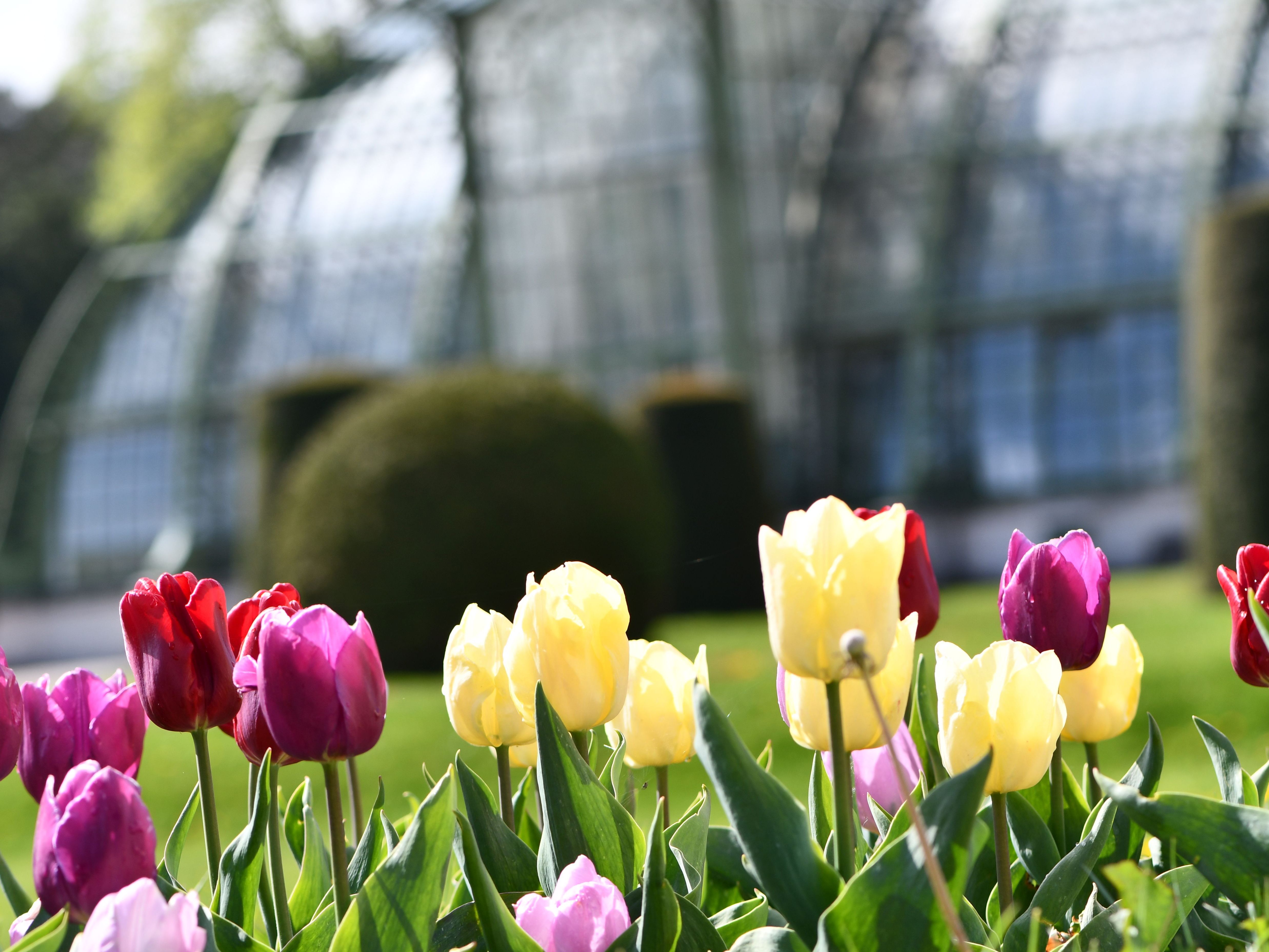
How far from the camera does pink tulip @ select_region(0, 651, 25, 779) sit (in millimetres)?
1213

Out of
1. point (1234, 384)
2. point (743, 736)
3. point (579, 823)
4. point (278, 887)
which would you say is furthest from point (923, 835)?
point (1234, 384)

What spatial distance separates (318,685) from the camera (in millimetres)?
1113

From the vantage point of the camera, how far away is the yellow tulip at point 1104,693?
1346 mm

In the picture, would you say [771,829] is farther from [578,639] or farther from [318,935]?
[318,935]

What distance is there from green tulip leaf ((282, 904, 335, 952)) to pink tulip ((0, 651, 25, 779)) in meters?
0.30

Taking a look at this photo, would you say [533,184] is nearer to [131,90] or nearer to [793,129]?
[793,129]

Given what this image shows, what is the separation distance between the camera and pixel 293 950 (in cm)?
113

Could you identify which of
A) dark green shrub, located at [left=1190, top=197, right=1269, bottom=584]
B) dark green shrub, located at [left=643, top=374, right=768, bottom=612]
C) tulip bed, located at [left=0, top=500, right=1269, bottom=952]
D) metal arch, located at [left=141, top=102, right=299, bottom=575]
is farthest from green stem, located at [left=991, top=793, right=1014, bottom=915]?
metal arch, located at [left=141, top=102, right=299, bottom=575]

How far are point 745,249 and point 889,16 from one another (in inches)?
152

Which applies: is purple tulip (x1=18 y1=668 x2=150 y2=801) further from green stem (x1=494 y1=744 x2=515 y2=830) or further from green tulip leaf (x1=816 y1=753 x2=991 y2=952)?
green tulip leaf (x1=816 y1=753 x2=991 y2=952)

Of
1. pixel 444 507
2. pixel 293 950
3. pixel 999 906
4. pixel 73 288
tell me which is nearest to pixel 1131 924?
pixel 999 906

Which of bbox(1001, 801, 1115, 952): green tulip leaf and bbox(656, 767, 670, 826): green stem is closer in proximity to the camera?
bbox(1001, 801, 1115, 952): green tulip leaf

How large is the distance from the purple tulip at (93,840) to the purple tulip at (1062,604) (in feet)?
2.31

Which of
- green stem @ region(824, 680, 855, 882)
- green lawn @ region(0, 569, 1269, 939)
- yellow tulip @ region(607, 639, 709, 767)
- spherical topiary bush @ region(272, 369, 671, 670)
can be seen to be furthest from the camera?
spherical topiary bush @ region(272, 369, 671, 670)
